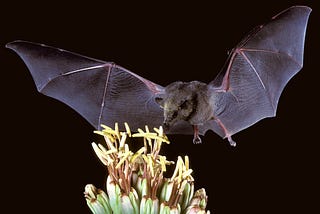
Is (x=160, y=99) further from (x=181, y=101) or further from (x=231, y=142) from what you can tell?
(x=231, y=142)

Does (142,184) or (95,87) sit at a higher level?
(95,87)

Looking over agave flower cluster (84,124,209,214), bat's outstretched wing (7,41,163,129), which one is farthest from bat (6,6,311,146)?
agave flower cluster (84,124,209,214)

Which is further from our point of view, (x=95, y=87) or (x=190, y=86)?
(x=95, y=87)

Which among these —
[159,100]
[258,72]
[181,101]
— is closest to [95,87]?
[159,100]

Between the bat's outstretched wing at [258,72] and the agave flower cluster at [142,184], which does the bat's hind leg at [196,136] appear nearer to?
the bat's outstretched wing at [258,72]

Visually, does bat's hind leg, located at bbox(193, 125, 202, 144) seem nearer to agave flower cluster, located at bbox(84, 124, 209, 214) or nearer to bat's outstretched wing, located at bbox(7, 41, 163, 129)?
bat's outstretched wing, located at bbox(7, 41, 163, 129)

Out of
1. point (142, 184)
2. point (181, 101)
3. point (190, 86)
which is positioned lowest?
point (142, 184)

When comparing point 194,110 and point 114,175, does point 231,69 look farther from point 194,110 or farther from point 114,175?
point 114,175
